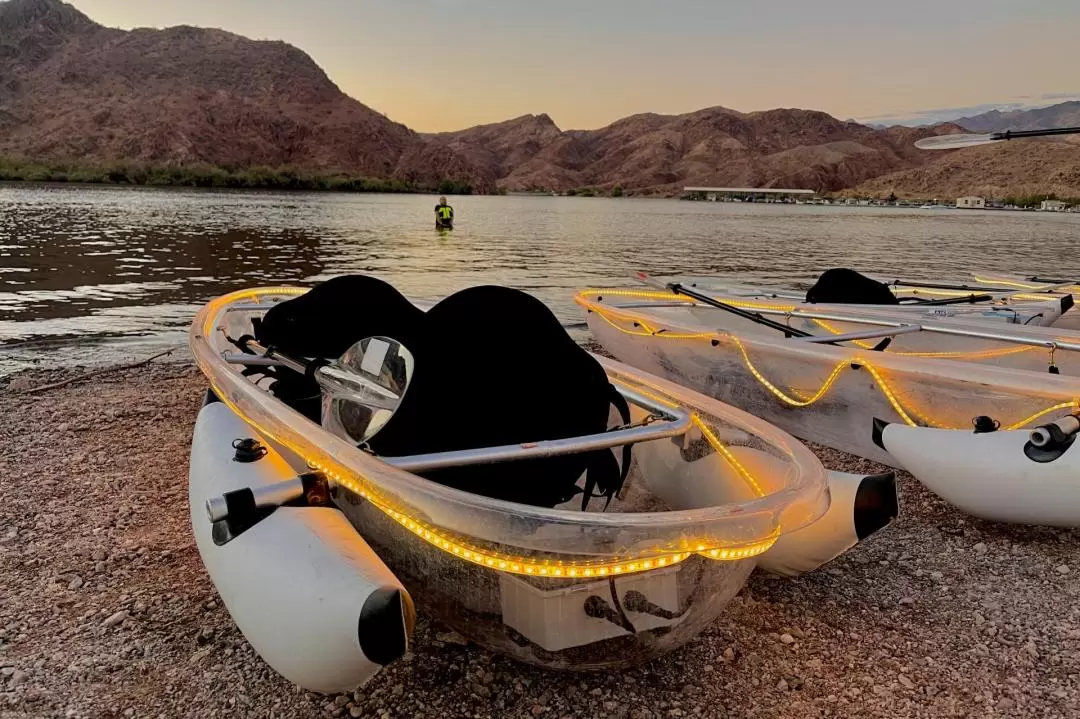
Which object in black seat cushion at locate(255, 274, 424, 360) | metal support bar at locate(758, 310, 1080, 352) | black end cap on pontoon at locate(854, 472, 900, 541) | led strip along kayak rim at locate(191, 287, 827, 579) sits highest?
black seat cushion at locate(255, 274, 424, 360)

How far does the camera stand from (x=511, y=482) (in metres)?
2.95

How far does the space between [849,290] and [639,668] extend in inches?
264

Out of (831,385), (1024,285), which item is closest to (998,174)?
(1024,285)

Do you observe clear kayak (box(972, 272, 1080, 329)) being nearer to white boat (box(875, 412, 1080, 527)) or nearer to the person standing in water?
white boat (box(875, 412, 1080, 527))

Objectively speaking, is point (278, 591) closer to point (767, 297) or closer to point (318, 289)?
point (318, 289)

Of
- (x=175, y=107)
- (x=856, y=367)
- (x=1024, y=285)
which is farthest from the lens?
(x=175, y=107)

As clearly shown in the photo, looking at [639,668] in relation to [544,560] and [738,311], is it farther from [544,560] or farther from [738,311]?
[738,311]

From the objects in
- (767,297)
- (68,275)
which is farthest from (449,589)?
(68,275)

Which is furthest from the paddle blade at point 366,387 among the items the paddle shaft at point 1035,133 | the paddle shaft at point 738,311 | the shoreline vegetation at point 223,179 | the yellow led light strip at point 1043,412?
the shoreline vegetation at point 223,179

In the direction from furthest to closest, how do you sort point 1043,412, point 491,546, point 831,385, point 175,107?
point 175,107 → point 831,385 → point 1043,412 → point 491,546

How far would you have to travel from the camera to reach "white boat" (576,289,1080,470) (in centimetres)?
493

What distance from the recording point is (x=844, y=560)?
3.98 metres

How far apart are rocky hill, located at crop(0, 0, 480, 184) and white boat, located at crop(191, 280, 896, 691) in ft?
439

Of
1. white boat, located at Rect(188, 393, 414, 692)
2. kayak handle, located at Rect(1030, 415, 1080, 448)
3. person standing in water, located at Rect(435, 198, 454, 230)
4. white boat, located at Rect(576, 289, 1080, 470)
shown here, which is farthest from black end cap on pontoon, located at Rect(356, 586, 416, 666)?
person standing in water, located at Rect(435, 198, 454, 230)
